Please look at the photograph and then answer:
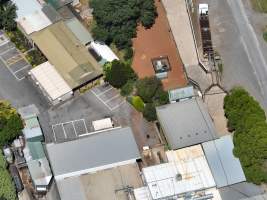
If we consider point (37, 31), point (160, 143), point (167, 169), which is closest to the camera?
point (167, 169)

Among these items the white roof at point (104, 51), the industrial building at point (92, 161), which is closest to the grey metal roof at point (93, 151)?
the industrial building at point (92, 161)

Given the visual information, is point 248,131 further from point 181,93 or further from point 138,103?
point 138,103

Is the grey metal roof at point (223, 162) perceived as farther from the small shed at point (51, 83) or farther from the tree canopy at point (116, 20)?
the tree canopy at point (116, 20)

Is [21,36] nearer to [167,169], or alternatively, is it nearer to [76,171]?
[76,171]

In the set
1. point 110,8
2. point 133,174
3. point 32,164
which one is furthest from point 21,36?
point 133,174

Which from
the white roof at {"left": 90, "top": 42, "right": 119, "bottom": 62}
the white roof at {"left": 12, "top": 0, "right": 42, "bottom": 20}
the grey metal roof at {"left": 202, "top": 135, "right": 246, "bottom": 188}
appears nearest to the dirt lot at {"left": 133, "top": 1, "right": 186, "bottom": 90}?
the white roof at {"left": 90, "top": 42, "right": 119, "bottom": 62}

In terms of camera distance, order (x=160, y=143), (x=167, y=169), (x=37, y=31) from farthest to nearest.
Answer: (x=37, y=31), (x=160, y=143), (x=167, y=169)

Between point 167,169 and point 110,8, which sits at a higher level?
point 110,8
